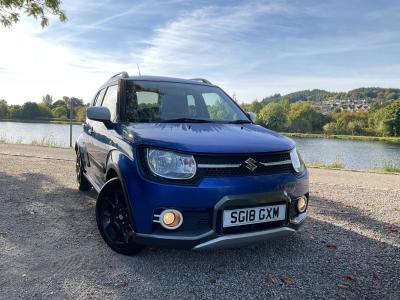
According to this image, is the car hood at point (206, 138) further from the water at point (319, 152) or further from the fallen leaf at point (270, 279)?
the water at point (319, 152)

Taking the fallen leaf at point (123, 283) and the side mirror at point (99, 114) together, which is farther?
the side mirror at point (99, 114)

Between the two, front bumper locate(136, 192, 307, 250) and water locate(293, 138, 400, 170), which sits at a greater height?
front bumper locate(136, 192, 307, 250)

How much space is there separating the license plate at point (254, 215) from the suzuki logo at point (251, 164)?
1.07 feet

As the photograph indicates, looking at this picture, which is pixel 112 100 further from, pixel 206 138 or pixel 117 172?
pixel 206 138

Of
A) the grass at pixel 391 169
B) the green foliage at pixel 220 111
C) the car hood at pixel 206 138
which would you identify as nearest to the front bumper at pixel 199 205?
the car hood at pixel 206 138

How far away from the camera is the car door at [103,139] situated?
3840 mm

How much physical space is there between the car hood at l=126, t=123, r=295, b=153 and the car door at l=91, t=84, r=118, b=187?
0.51m

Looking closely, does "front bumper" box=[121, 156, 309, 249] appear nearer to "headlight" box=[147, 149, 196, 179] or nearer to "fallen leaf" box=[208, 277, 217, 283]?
"headlight" box=[147, 149, 196, 179]

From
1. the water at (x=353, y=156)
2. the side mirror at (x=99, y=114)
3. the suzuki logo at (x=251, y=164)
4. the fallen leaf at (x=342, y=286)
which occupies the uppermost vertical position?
the side mirror at (x=99, y=114)

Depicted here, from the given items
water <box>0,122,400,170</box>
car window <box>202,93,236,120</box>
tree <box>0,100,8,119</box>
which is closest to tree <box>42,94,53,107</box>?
tree <box>0,100,8,119</box>

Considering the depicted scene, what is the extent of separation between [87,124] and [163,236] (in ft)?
9.75

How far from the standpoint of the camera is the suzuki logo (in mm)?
2924

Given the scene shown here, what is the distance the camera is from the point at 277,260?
3367 mm

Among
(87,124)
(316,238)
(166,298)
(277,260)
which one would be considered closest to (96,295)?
(166,298)
